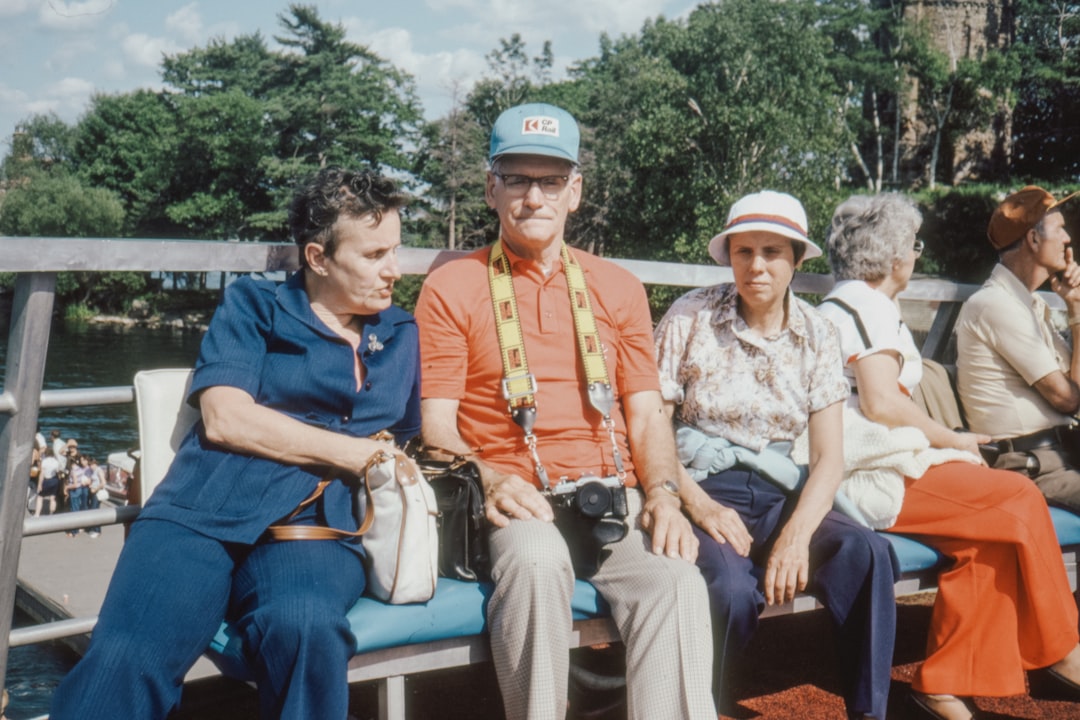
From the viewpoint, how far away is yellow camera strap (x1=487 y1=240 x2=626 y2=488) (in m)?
Answer: 3.21

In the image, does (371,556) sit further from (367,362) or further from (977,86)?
(977,86)

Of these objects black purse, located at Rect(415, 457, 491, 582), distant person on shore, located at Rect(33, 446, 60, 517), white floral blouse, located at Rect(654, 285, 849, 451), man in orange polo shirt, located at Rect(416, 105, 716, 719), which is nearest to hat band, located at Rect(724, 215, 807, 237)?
white floral blouse, located at Rect(654, 285, 849, 451)

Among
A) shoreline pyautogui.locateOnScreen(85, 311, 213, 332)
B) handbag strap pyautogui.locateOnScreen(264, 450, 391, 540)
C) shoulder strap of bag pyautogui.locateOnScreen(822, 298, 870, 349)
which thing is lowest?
handbag strap pyautogui.locateOnScreen(264, 450, 391, 540)

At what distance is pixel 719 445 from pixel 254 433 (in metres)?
1.55

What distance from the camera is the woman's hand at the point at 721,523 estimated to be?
3.20 m

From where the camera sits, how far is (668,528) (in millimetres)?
3080

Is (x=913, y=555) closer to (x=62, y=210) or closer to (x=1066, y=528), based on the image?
(x=1066, y=528)

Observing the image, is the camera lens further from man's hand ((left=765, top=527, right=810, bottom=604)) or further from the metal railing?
the metal railing

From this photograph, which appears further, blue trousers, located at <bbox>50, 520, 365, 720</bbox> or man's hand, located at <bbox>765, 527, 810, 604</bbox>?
man's hand, located at <bbox>765, 527, 810, 604</bbox>

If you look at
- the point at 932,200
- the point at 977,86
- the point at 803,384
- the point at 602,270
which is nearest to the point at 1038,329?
the point at 803,384

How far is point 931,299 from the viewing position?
4.98 metres

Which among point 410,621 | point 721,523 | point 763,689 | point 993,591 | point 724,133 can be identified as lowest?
point 763,689

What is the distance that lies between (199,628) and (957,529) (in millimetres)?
2442

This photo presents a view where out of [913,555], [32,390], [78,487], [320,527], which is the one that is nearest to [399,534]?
[320,527]
